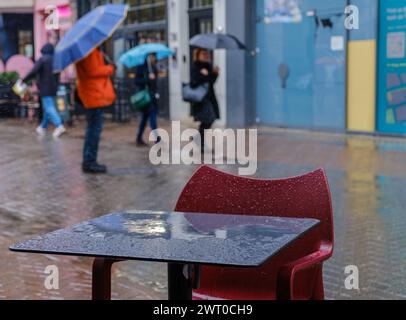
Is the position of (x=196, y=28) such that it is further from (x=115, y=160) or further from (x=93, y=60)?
(x=93, y=60)

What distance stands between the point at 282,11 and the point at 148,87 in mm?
3682

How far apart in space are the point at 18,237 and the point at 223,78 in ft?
33.2

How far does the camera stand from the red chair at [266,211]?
10.5 feet

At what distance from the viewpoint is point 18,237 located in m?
6.18

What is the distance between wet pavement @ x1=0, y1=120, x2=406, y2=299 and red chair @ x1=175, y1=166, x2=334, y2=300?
137 centimetres

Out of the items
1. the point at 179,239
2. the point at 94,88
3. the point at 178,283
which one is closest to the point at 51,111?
the point at 94,88

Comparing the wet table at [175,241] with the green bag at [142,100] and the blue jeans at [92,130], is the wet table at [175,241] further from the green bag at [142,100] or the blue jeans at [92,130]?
the green bag at [142,100]

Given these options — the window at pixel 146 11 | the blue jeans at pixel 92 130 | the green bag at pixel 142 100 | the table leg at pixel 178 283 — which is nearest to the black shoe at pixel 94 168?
the blue jeans at pixel 92 130

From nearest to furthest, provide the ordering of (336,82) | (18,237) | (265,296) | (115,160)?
(265,296)
(18,237)
(115,160)
(336,82)

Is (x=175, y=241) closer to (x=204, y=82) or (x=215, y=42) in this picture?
(x=204, y=82)

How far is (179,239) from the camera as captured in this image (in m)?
2.53

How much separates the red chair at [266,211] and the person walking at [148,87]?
8.82 m

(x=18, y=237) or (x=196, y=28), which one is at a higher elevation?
(x=196, y=28)

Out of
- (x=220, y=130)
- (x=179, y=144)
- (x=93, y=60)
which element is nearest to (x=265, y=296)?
(x=93, y=60)
